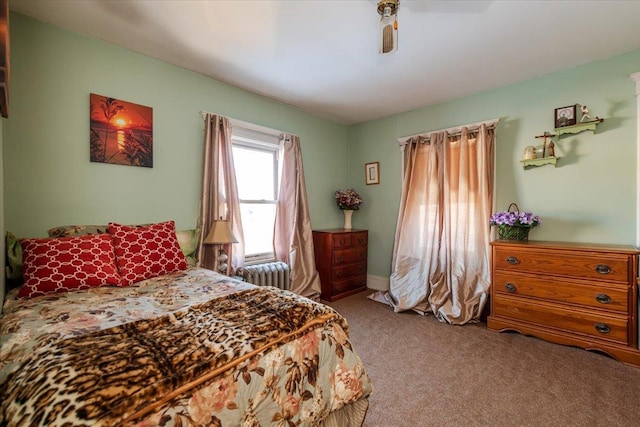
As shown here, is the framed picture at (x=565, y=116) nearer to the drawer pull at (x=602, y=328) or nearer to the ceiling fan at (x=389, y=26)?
the drawer pull at (x=602, y=328)

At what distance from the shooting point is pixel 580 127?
96.7 inches

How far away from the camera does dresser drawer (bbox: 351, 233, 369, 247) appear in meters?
3.75

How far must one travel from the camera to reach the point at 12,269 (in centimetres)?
166

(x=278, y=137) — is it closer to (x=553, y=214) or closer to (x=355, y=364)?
(x=355, y=364)

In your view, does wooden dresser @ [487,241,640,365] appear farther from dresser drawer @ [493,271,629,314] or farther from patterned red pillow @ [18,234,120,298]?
patterned red pillow @ [18,234,120,298]

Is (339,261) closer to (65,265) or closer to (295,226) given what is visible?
(295,226)

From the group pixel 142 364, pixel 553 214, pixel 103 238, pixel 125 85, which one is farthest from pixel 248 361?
pixel 553 214

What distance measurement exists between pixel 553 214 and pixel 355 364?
2.60 meters

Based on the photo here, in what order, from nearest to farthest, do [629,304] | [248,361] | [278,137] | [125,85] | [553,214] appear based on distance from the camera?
[248,361] → [629,304] → [125,85] → [553,214] → [278,137]

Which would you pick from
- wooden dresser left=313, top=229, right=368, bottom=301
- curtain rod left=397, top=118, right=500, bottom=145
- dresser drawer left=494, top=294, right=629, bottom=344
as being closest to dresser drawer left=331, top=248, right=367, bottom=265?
wooden dresser left=313, top=229, right=368, bottom=301

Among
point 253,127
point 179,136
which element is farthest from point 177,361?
point 253,127

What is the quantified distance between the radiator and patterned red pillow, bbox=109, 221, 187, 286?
84 centimetres

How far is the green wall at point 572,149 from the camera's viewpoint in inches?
92.0

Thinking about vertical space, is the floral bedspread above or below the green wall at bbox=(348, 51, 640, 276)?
below
